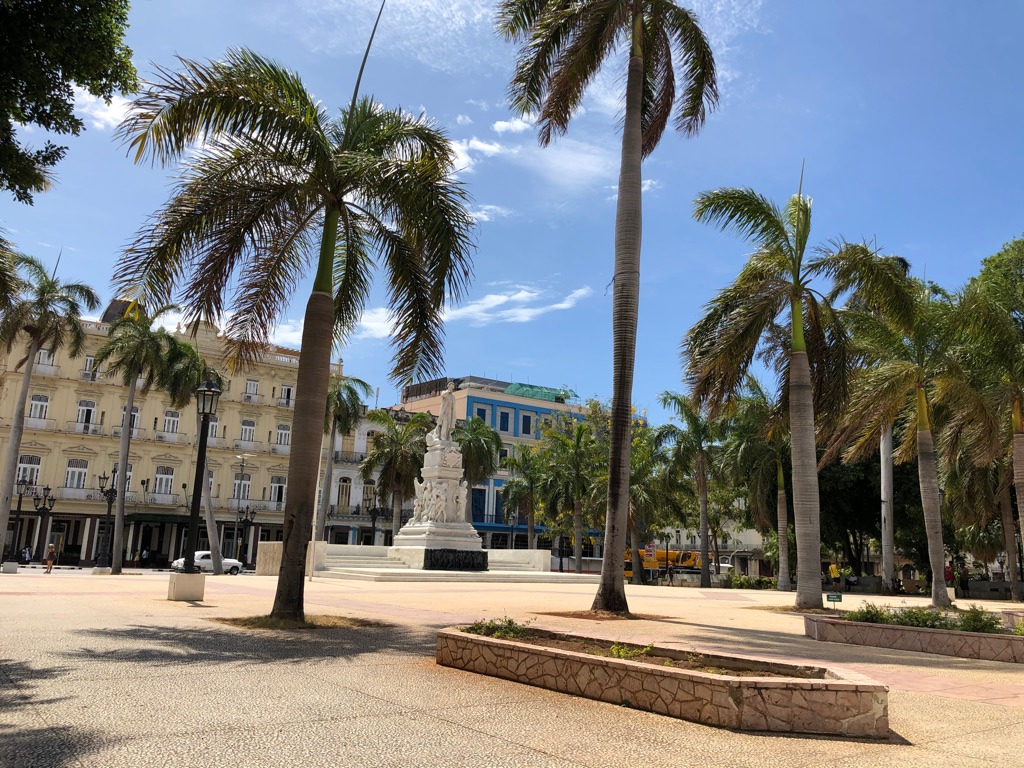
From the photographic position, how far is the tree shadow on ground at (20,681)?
5.65 metres

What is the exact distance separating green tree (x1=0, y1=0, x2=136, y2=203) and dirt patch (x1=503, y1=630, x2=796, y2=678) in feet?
20.7

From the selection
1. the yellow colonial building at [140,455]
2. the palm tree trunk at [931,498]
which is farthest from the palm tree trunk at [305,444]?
the yellow colonial building at [140,455]

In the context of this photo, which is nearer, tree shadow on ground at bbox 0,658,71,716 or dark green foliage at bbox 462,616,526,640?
tree shadow on ground at bbox 0,658,71,716

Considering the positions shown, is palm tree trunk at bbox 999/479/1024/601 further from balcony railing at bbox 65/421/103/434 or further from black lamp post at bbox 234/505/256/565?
balcony railing at bbox 65/421/103/434

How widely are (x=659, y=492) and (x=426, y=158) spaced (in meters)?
33.2

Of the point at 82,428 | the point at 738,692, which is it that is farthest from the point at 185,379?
the point at 738,692

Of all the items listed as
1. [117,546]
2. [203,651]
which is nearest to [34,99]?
[203,651]

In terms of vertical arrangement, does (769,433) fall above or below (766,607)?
above

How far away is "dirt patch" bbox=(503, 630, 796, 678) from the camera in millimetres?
6184

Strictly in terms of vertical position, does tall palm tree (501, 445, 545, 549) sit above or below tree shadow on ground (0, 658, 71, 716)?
above

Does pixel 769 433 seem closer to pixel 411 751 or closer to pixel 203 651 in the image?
pixel 203 651

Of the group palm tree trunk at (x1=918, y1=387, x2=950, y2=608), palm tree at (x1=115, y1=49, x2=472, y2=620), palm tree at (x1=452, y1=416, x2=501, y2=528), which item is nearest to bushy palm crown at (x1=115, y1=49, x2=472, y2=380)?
palm tree at (x1=115, y1=49, x2=472, y2=620)

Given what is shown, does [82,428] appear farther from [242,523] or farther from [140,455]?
[242,523]

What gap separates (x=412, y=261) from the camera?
43.5 feet
